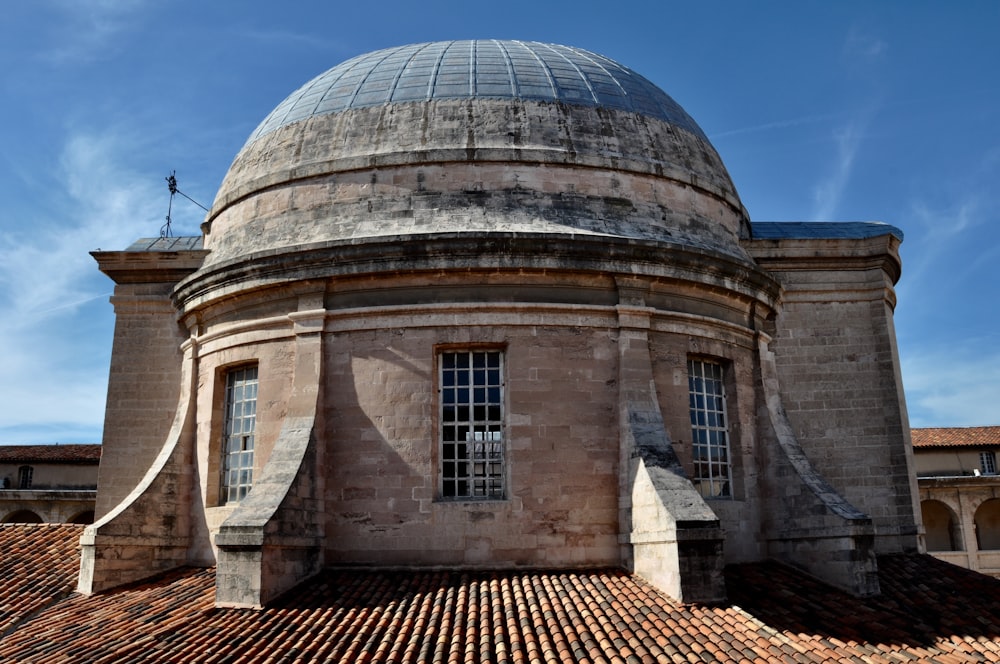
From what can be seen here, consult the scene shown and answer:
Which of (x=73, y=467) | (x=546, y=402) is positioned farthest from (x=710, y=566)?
(x=73, y=467)

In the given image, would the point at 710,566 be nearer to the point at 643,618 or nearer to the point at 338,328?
the point at 643,618

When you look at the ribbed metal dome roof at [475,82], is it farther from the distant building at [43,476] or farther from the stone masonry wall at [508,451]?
the distant building at [43,476]

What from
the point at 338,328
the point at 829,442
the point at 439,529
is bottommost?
the point at 439,529

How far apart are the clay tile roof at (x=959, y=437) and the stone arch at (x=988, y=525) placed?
2.96 meters

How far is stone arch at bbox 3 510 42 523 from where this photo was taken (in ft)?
141

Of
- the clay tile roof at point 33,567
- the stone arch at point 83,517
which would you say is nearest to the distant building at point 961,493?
the clay tile roof at point 33,567

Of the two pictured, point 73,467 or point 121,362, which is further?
point 73,467

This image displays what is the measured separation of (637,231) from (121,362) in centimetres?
1162

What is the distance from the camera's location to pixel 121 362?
66.3 feet

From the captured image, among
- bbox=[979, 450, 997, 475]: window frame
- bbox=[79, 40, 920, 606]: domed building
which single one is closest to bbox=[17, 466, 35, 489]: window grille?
bbox=[79, 40, 920, 606]: domed building

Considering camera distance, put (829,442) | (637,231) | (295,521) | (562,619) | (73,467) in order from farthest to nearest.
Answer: (73,467) → (829,442) → (637,231) → (295,521) → (562,619)

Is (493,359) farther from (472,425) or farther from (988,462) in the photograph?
(988,462)

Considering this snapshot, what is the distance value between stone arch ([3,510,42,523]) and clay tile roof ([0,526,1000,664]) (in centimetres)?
3053

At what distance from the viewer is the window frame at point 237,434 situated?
17.2m
